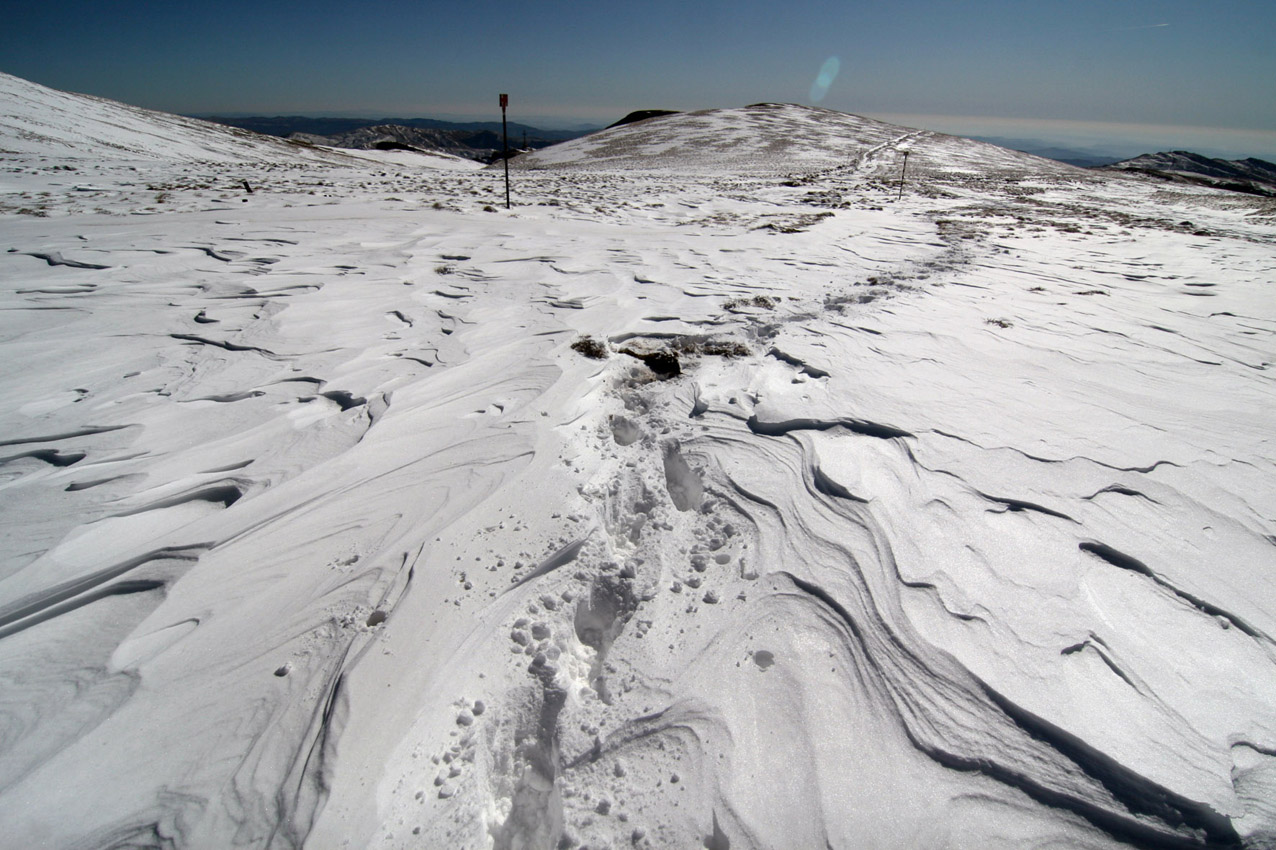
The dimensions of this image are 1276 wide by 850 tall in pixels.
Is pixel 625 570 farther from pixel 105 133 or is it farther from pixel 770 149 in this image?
pixel 105 133

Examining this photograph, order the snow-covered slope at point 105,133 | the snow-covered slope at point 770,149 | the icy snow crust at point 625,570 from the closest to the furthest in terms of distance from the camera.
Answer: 1. the icy snow crust at point 625,570
2. the snow-covered slope at point 105,133
3. the snow-covered slope at point 770,149

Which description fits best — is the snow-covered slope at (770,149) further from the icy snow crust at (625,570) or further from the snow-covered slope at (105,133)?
the icy snow crust at (625,570)

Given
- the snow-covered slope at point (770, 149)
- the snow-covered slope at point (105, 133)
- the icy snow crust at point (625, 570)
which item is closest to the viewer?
the icy snow crust at point (625, 570)

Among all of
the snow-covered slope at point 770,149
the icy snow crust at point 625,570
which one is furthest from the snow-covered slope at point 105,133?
the icy snow crust at point 625,570

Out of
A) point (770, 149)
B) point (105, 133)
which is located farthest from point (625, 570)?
point (105, 133)

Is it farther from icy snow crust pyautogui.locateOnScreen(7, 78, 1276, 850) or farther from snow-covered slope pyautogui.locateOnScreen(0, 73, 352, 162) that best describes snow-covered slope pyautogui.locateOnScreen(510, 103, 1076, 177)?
icy snow crust pyautogui.locateOnScreen(7, 78, 1276, 850)

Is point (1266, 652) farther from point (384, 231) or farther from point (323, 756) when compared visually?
point (384, 231)

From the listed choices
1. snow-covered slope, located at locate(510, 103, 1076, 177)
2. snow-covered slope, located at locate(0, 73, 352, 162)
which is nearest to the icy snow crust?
snow-covered slope, located at locate(510, 103, 1076, 177)

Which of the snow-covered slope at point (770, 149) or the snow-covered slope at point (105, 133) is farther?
the snow-covered slope at point (770, 149)
